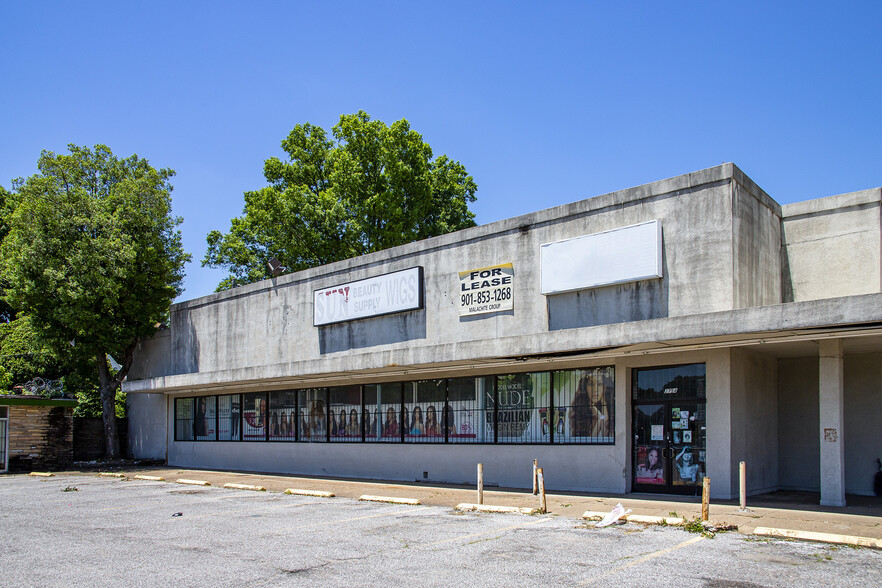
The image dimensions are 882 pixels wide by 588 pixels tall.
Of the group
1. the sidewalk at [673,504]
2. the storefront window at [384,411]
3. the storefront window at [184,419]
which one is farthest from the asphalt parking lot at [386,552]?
the storefront window at [184,419]

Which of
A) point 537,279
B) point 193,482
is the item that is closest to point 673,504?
point 537,279

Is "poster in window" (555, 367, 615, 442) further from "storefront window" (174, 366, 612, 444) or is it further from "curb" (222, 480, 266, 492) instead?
"curb" (222, 480, 266, 492)

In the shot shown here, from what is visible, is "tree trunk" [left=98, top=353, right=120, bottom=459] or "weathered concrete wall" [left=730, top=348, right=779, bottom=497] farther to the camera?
"tree trunk" [left=98, top=353, right=120, bottom=459]

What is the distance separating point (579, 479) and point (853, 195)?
8.19m

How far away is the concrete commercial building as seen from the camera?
46.3 ft

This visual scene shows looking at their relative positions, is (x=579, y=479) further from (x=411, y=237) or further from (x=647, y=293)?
(x=411, y=237)

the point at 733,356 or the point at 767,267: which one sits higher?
the point at 767,267

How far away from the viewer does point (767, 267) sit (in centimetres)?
1537

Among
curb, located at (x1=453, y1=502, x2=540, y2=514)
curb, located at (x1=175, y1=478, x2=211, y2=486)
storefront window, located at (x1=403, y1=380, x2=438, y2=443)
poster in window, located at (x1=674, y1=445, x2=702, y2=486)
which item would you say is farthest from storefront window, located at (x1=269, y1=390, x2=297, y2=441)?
poster in window, located at (x1=674, y1=445, x2=702, y2=486)

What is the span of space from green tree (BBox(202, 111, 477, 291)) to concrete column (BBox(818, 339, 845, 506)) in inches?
948

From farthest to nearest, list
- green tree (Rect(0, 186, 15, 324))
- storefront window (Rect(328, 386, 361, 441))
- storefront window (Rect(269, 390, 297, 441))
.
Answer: green tree (Rect(0, 186, 15, 324))
storefront window (Rect(269, 390, 297, 441))
storefront window (Rect(328, 386, 361, 441))

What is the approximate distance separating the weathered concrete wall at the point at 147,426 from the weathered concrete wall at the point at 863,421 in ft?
79.5

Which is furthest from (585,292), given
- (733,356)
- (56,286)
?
(56,286)

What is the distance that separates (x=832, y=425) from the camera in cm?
1327
